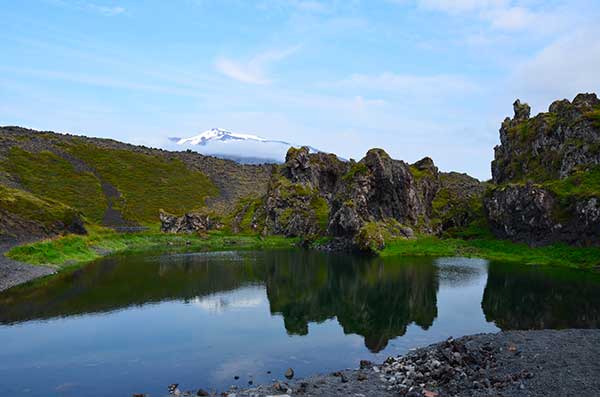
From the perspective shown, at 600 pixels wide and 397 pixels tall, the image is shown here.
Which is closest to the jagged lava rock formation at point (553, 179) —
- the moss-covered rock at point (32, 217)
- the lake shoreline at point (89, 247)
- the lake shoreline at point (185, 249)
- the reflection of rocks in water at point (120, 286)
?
the lake shoreline at point (185, 249)

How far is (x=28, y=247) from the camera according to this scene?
278 feet

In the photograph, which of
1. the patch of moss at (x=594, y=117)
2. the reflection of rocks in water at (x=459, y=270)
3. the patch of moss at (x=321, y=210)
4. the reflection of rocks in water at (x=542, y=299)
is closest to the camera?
the reflection of rocks in water at (x=542, y=299)

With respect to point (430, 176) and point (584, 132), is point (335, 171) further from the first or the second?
point (584, 132)

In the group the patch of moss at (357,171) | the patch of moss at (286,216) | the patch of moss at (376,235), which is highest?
the patch of moss at (357,171)

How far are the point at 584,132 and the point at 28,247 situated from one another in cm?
12130

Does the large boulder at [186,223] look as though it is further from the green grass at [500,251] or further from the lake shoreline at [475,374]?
the lake shoreline at [475,374]

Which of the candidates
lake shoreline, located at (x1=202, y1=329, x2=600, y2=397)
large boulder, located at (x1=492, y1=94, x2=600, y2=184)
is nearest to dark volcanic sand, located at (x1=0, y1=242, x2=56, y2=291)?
lake shoreline, located at (x1=202, y1=329, x2=600, y2=397)

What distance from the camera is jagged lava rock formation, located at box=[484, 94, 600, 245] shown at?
91.4 metres

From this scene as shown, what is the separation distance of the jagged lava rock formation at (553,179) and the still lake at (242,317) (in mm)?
16279

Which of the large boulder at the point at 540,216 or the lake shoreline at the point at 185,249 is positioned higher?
the large boulder at the point at 540,216

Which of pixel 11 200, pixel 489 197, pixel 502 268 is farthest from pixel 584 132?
pixel 11 200

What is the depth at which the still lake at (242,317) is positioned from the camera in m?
35.3

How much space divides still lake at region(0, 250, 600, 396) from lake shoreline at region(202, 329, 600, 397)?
4.09 metres

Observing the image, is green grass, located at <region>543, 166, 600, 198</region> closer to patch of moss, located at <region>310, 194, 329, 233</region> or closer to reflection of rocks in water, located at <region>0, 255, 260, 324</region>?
patch of moss, located at <region>310, 194, 329, 233</region>
